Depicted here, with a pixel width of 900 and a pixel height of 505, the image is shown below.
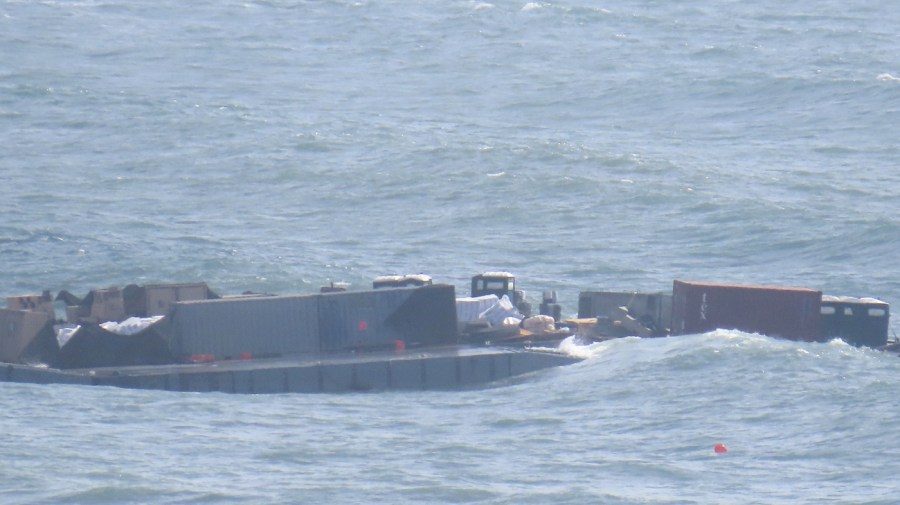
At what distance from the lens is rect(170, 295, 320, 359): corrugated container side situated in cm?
3325

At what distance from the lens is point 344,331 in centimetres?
3412

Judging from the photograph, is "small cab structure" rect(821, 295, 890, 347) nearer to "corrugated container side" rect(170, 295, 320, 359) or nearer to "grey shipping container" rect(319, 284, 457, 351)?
"grey shipping container" rect(319, 284, 457, 351)

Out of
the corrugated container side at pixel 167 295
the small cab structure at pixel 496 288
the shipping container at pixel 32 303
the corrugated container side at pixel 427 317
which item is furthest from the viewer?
the small cab structure at pixel 496 288

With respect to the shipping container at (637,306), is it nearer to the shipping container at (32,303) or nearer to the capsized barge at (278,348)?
the capsized barge at (278,348)

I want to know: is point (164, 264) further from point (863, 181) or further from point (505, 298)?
point (863, 181)

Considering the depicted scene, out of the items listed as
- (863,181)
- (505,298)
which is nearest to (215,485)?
(505,298)

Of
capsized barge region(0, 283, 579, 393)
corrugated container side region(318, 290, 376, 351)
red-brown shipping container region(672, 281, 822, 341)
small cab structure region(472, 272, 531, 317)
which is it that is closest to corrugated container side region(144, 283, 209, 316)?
capsized barge region(0, 283, 579, 393)

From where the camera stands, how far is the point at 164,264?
48875 mm

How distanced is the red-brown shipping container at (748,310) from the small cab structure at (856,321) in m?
0.34

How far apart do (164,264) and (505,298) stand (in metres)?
15.2

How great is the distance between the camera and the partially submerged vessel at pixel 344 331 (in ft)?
106

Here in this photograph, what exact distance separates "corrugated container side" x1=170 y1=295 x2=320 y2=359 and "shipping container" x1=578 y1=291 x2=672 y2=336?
297 inches

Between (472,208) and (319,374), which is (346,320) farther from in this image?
(472,208)

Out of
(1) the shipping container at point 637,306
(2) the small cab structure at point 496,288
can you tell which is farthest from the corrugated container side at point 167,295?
(1) the shipping container at point 637,306
